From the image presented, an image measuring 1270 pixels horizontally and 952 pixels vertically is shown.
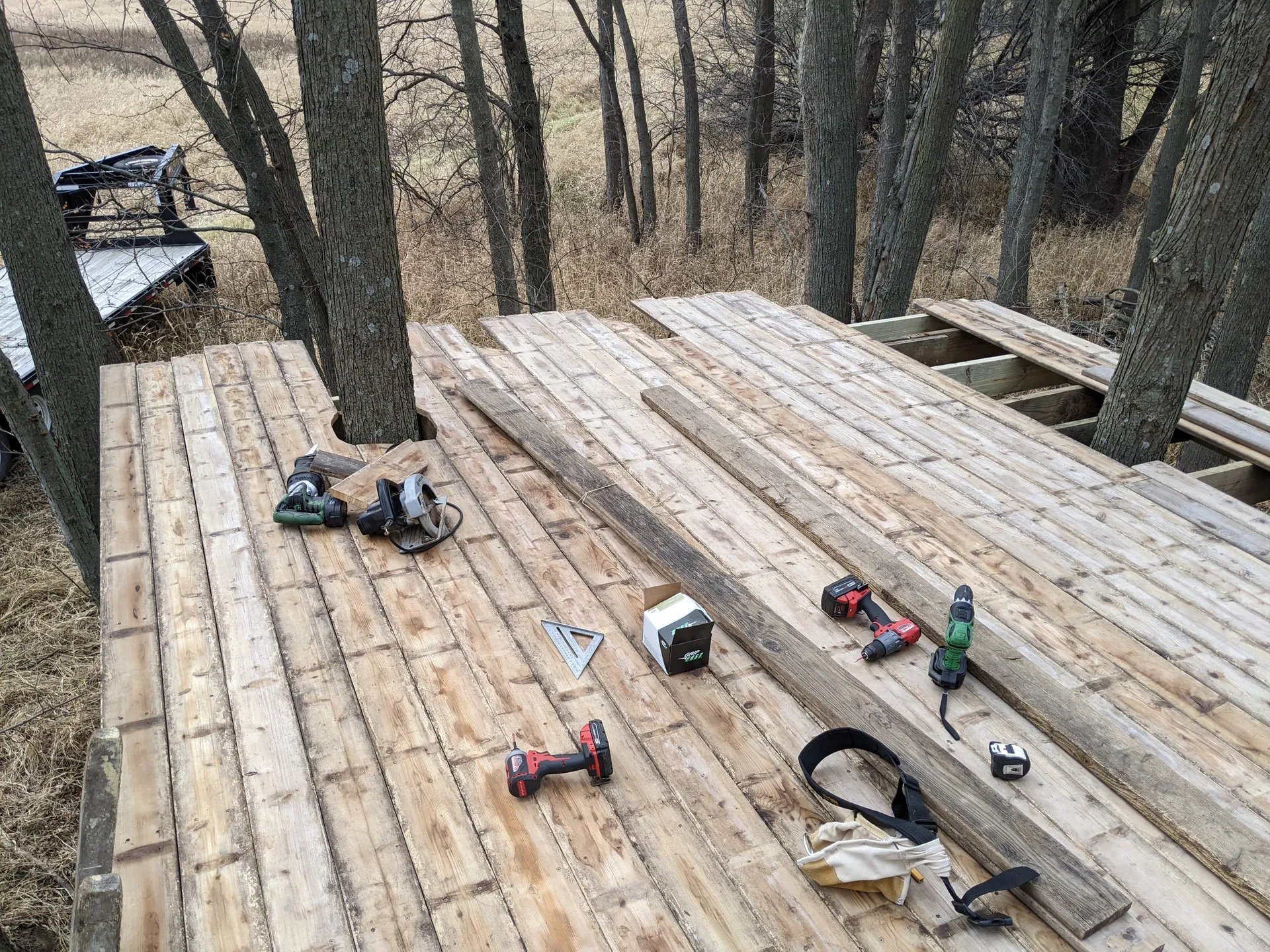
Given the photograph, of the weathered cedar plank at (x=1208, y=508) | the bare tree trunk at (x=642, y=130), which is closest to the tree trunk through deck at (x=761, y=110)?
the bare tree trunk at (x=642, y=130)

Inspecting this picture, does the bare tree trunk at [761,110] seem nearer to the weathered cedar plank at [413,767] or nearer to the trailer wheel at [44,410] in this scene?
the trailer wheel at [44,410]

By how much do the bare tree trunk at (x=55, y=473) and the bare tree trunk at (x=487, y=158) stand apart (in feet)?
13.7

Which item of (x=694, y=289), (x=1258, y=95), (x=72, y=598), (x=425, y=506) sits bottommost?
(x=72, y=598)

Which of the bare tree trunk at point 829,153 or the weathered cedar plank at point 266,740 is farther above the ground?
the bare tree trunk at point 829,153

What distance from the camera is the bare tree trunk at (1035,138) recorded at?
9586 mm

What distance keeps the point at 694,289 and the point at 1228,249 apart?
7.23 metres

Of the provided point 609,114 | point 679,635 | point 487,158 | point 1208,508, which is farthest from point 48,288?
point 609,114

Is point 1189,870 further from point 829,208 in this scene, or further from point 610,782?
point 829,208

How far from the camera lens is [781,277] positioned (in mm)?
11344

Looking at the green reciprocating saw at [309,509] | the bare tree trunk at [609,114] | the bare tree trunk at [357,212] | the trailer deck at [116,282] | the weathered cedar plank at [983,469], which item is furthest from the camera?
the bare tree trunk at [609,114]

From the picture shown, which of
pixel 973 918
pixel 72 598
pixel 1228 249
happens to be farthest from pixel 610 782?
pixel 72 598

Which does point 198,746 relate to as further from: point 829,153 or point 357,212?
point 829,153

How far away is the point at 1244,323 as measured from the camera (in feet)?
24.5

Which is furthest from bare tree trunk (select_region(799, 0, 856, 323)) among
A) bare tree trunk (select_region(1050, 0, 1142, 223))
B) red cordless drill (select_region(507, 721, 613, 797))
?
bare tree trunk (select_region(1050, 0, 1142, 223))
